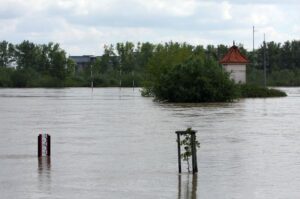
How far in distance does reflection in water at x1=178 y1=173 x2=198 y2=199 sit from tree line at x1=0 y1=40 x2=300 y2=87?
13866 centimetres

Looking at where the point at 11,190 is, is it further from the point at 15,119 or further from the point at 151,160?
the point at 15,119

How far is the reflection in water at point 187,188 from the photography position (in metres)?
15.5

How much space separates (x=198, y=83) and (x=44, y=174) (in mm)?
52444

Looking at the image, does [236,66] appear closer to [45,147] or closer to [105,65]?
[45,147]

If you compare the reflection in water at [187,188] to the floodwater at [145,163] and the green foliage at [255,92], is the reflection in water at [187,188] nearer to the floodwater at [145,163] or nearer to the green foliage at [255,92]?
the floodwater at [145,163]

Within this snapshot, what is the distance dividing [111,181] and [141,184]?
30.5 inches

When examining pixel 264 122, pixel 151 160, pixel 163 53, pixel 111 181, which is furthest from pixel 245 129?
pixel 163 53

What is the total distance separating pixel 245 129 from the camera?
35.2 metres

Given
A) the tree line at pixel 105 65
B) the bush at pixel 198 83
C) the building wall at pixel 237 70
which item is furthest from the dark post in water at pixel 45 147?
the tree line at pixel 105 65

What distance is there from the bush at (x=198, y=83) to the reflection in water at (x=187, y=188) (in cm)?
5189

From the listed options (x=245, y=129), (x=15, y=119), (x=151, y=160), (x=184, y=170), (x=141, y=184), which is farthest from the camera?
(x=15, y=119)

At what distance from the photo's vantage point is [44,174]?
61.4 feet

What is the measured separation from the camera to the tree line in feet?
542

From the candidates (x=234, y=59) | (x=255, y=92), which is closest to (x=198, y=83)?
(x=255, y=92)
